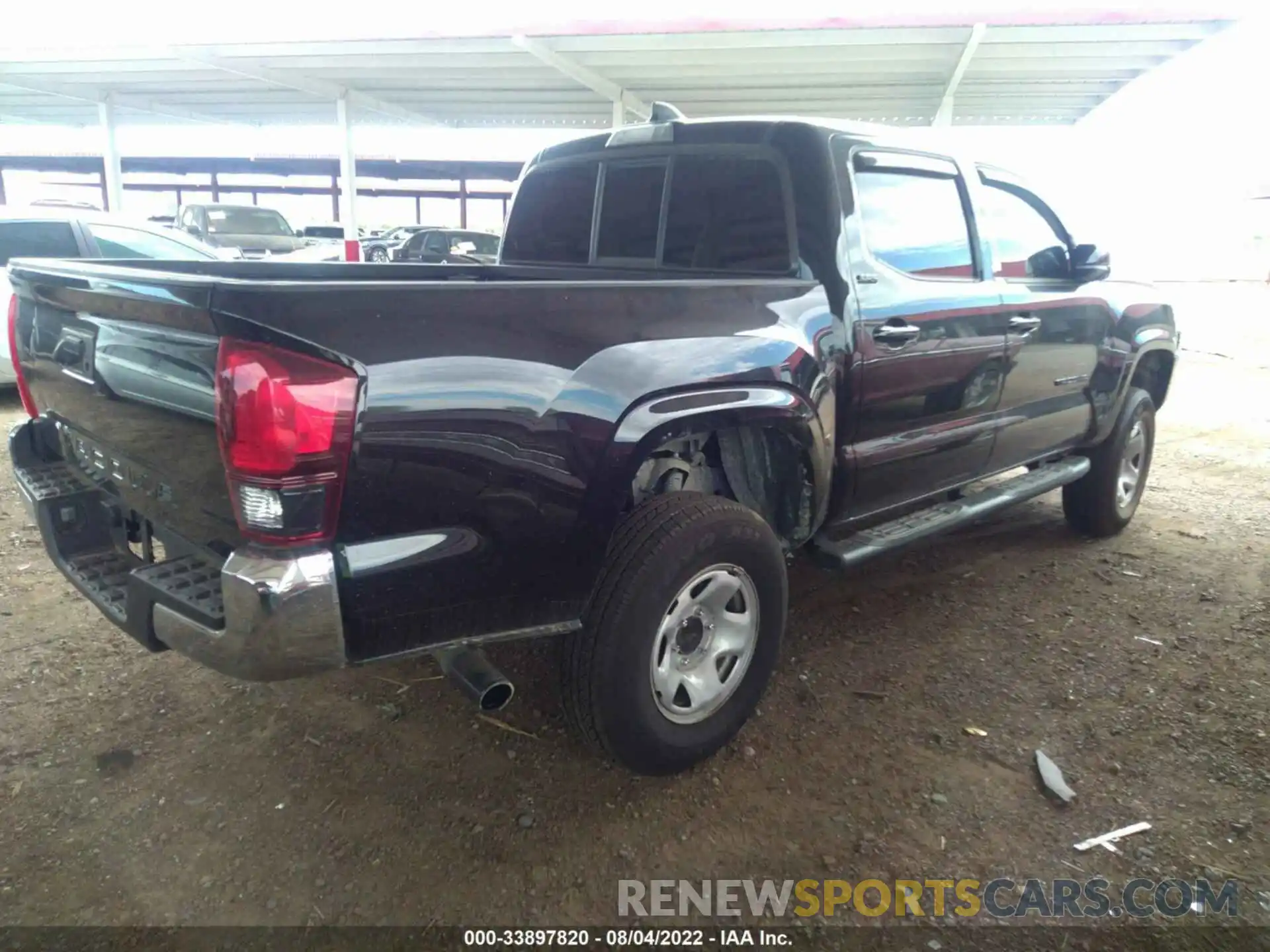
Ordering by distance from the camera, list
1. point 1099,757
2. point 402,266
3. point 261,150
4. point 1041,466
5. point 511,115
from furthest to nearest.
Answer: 1. point 261,150
2. point 511,115
3. point 1041,466
4. point 402,266
5. point 1099,757

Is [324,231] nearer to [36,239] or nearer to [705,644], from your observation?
[36,239]

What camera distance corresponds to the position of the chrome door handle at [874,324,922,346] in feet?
9.70

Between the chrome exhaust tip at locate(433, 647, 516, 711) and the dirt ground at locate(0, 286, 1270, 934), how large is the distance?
526 mm

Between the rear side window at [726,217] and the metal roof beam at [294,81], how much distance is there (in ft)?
43.2

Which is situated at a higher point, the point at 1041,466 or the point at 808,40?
the point at 808,40

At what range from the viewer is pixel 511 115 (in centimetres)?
1772

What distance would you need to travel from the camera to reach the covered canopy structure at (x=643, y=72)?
10.8 meters

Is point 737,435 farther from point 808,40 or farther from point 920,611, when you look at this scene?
point 808,40

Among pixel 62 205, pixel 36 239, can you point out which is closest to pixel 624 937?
pixel 36 239

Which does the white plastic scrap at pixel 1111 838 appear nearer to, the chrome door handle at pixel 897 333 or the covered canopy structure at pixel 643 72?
the chrome door handle at pixel 897 333

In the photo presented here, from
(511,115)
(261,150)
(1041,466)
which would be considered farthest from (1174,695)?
(261,150)

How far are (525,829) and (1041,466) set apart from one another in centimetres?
339

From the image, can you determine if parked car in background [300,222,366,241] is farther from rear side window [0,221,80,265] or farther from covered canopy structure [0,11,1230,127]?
rear side window [0,221,80,265]

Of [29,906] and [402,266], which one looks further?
[402,266]
